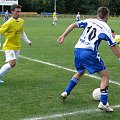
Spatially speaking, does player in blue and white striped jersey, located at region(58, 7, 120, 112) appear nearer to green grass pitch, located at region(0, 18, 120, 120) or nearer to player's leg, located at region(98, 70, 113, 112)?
player's leg, located at region(98, 70, 113, 112)

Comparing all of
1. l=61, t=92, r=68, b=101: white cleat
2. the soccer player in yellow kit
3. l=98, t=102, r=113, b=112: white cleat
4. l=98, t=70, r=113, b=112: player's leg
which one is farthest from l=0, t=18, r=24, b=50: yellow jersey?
l=98, t=102, r=113, b=112: white cleat

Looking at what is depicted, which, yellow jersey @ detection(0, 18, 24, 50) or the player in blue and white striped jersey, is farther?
yellow jersey @ detection(0, 18, 24, 50)

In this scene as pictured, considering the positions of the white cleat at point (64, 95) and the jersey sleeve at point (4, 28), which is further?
the jersey sleeve at point (4, 28)

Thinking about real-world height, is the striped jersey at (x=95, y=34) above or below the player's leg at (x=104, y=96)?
above

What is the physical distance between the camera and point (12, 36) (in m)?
8.28

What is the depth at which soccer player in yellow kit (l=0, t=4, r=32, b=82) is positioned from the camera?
8.13 m

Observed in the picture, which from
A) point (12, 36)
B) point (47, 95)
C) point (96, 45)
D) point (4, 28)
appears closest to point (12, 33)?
point (12, 36)

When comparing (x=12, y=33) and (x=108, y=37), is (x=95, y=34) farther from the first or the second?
(x=12, y=33)

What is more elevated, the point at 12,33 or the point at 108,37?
the point at 108,37

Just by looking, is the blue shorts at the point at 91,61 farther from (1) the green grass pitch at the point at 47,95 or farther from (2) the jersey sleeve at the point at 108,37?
(1) the green grass pitch at the point at 47,95

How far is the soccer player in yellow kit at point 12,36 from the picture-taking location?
8.13m

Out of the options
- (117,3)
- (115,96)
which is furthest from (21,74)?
(117,3)

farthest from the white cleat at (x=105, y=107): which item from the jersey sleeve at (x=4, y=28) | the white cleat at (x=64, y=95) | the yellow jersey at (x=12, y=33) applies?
the jersey sleeve at (x=4, y=28)

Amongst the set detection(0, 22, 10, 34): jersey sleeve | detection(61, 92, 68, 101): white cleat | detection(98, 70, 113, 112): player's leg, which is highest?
detection(0, 22, 10, 34): jersey sleeve
